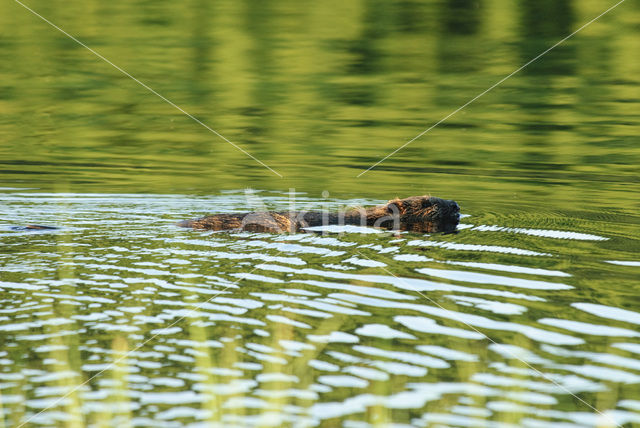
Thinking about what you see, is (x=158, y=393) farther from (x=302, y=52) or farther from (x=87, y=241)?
(x=302, y=52)

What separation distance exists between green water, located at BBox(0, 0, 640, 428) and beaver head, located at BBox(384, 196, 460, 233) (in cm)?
37

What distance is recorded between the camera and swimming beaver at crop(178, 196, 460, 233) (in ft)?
34.3

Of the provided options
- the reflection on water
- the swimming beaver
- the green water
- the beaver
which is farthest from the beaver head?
the beaver

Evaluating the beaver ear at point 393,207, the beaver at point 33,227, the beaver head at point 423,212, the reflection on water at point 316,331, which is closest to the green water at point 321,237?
the reflection on water at point 316,331

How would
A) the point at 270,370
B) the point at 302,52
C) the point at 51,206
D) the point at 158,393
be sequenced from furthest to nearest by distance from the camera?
the point at 302,52 → the point at 51,206 → the point at 270,370 → the point at 158,393

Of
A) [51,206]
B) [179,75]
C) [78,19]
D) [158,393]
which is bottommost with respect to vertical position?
[158,393]

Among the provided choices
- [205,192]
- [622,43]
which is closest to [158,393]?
[205,192]

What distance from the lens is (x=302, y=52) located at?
84.9 ft

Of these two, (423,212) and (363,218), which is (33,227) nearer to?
(363,218)

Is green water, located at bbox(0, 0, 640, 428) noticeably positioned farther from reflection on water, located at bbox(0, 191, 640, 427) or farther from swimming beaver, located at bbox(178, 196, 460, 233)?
swimming beaver, located at bbox(178, 196, 460, 233)

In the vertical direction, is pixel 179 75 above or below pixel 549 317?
above

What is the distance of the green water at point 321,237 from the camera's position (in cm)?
537

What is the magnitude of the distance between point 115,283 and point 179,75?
1723 centimetres

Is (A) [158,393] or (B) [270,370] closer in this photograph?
(A) [158,393]
